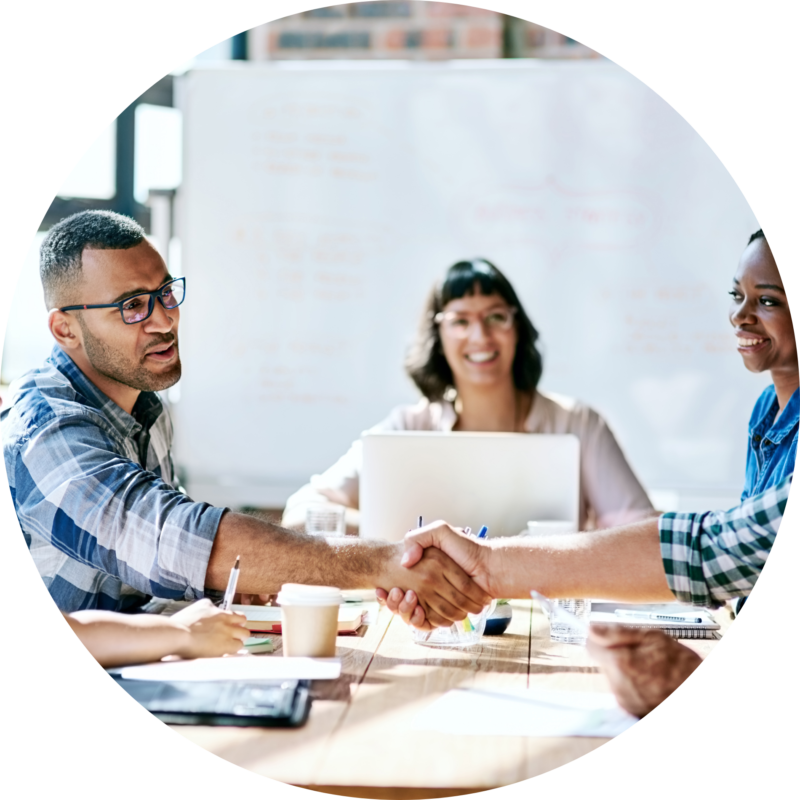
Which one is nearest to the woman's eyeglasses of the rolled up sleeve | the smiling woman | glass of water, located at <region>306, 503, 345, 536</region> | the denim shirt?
the smiling woman

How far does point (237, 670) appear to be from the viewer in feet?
3.57

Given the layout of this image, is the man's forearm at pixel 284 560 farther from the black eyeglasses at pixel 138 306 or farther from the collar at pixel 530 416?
the collar at pixel 530 416

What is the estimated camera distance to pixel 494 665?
1193mm

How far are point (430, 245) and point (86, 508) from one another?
1.68 meters

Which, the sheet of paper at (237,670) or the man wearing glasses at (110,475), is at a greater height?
the man wearing glasses at (110,475)

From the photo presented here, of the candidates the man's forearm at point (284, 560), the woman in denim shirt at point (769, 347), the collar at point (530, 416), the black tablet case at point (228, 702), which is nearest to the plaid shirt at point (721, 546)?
the woman in denim shirt at point (769, 347)

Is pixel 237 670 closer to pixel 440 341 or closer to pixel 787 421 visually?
pixel 787 421

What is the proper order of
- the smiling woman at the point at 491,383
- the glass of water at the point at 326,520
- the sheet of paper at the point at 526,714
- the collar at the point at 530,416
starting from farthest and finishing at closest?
the collar at the point at 530,416 → the smiling woman at the point at 491,383 → the glass of water at the point at 326,520 → the sheet of paper at the point at 526,714

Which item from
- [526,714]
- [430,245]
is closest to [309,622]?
[526,714]

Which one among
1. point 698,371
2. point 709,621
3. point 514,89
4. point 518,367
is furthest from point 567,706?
point 514,89

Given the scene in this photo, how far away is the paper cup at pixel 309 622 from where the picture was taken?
1161mm

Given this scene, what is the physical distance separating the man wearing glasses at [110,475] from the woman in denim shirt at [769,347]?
492mm

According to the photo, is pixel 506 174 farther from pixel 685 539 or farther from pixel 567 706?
pixel 567 706

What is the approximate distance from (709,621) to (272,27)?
7.48 feet
